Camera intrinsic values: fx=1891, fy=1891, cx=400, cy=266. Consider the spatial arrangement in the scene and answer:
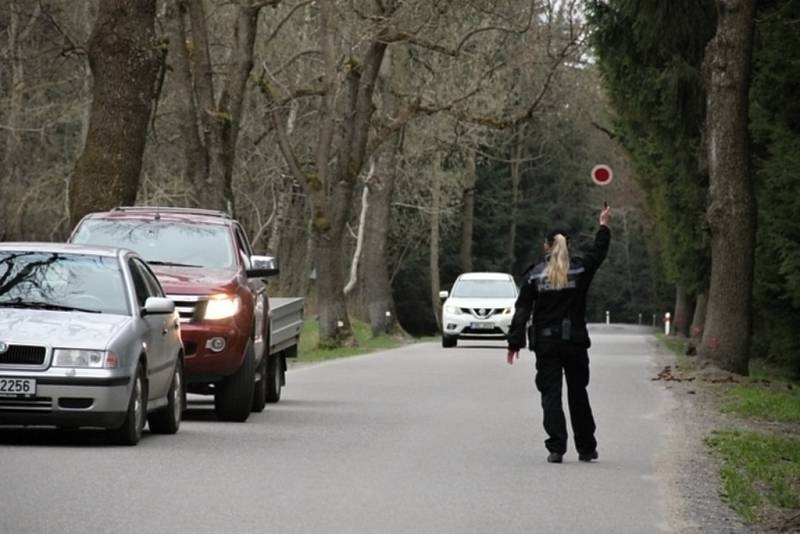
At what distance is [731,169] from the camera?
2902 centimetres

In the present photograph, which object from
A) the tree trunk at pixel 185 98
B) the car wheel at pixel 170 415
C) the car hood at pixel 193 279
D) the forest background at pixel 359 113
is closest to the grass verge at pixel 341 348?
the forest background at pixel 359 113

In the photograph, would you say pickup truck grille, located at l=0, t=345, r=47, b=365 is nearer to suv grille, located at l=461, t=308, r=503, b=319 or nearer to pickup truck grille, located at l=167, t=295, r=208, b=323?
pickup truck grille, located at l=167, t=295, r=208, b=323

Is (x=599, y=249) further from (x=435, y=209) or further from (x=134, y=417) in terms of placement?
(x=435, y=209)

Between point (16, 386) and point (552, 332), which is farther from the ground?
point (552, 332)

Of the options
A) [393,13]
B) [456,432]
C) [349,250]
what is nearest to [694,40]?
[393,13]

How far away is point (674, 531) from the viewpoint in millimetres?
10617

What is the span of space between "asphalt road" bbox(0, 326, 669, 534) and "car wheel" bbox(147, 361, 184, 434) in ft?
0.39

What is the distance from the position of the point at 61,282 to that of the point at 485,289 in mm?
30053

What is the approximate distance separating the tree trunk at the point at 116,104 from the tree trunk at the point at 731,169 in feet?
29.7

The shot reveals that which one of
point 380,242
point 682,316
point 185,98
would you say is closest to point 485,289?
point 380,242

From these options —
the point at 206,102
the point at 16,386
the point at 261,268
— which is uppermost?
the point at 206,102

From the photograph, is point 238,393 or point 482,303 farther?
point 482,303

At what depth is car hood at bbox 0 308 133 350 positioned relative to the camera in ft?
47.6

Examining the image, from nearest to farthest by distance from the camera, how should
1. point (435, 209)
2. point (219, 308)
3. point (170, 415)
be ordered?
point (170, 415)
point (219, 308)
point (435, 209)
